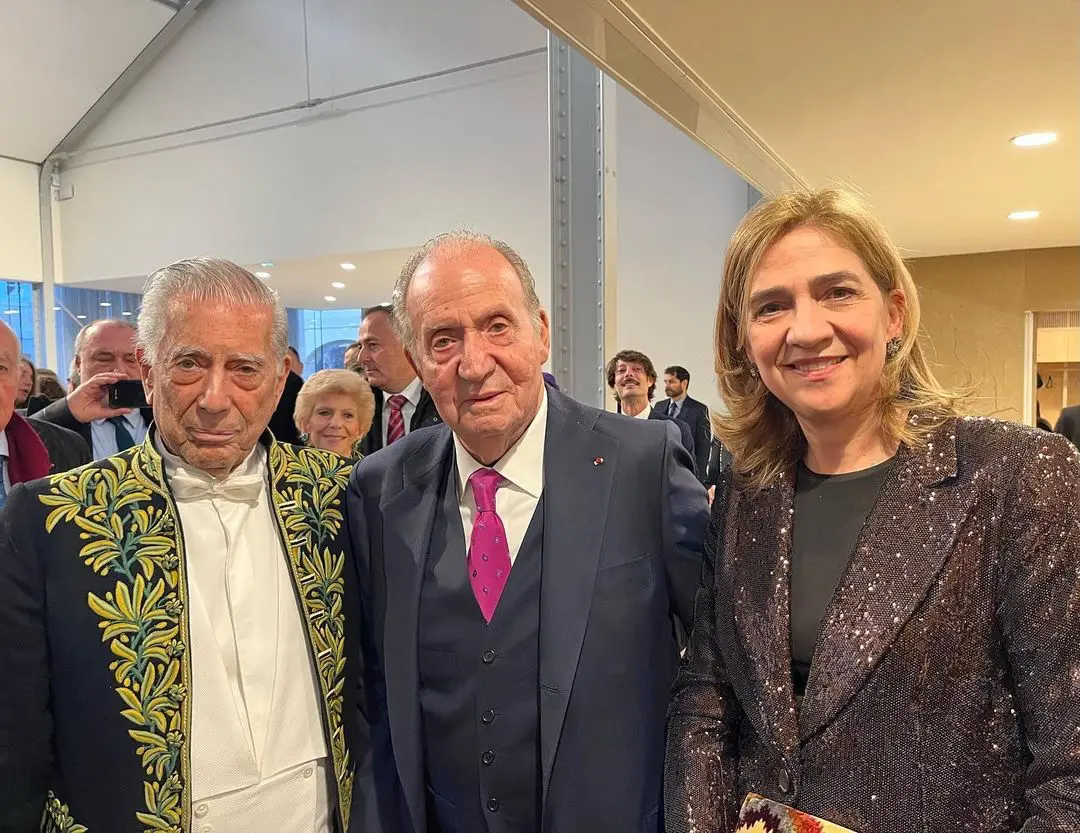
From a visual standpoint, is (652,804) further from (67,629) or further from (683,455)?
(67,629)

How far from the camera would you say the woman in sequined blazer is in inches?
44.3

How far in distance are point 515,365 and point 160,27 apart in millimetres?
10503

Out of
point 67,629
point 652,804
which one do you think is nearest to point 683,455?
point 652,804

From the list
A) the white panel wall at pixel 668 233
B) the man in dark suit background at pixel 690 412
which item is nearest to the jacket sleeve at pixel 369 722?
the man in dark suit background at pixel 690 412

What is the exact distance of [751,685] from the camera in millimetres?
1303

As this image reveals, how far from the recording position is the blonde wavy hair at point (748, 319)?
131 cm

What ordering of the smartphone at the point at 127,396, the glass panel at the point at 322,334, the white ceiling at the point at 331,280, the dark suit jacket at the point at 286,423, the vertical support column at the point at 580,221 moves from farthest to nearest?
the glass panel at the point at 322,334 < the white ceiling at the point at 331,280 < the vertical support column at the point at 580,221 < the dark suit jacket at the point at 286,423 < the smartphone at the point at 127,396

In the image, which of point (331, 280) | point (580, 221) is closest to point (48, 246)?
point (331, 280)

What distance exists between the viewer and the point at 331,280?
394 inches

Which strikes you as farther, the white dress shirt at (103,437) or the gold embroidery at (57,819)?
the white dress shirt at (103,437)

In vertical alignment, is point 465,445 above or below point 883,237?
below

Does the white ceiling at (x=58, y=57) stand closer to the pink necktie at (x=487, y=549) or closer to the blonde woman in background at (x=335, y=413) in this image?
the blonde woman in background at (x=335, y=413)

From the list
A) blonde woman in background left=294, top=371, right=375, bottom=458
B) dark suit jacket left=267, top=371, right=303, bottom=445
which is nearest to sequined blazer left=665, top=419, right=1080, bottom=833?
blonde woman in background left=294, top=371, right=375, bottom=458

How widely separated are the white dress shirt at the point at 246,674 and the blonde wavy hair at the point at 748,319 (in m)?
0.90
